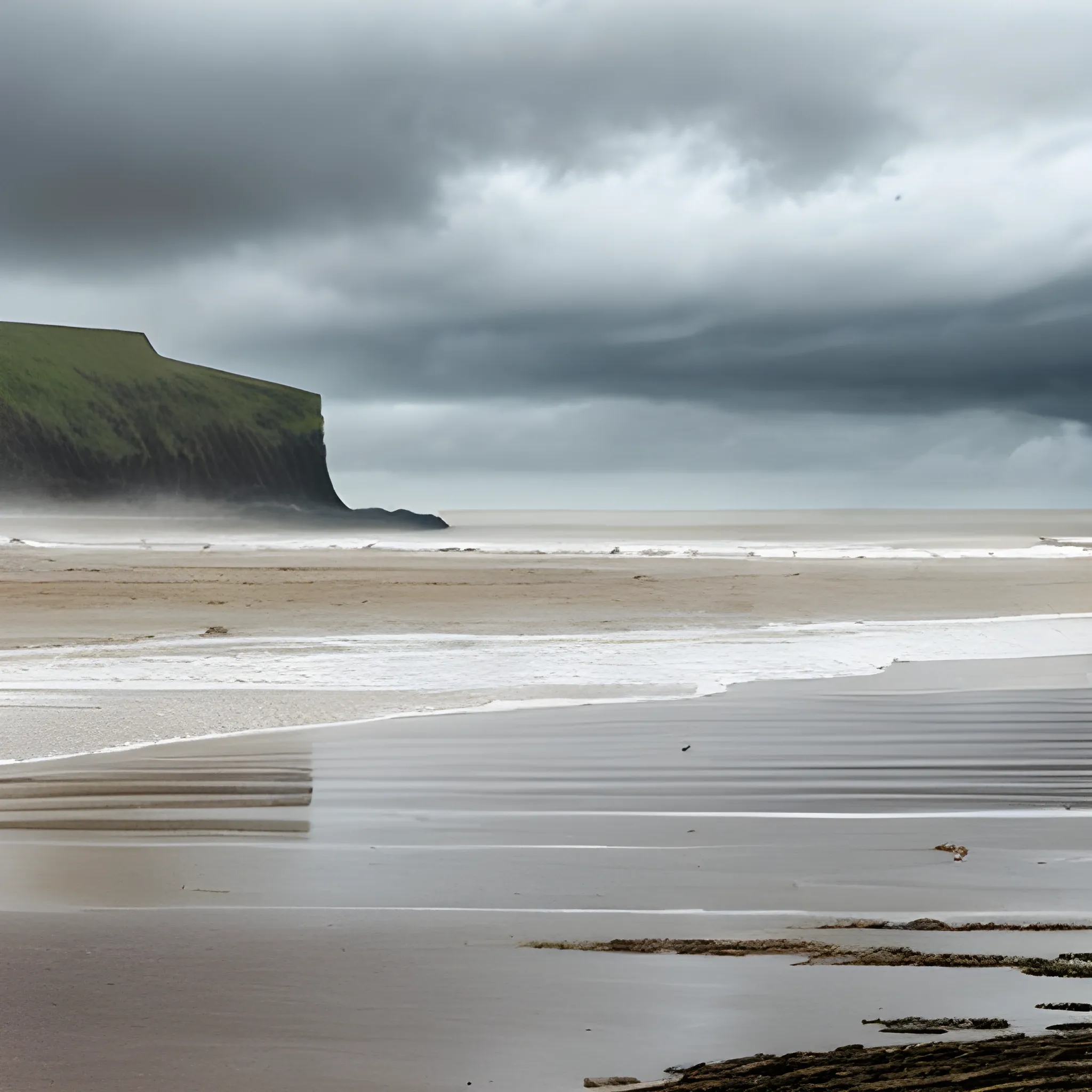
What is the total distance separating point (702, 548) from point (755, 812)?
57.9 metres

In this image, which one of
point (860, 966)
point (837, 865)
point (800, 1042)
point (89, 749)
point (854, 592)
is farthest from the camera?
point (854, 592)

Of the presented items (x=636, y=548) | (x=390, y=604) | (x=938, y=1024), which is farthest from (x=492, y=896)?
(x=636, y=548)

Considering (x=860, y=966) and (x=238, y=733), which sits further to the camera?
(x=238, y=733)

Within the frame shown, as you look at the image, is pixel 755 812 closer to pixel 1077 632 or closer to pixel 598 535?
pixel 1077 632

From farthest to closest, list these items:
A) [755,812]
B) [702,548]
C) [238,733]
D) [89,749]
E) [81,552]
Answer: [702,548], [81,552], [238,733], [89,749], [755,812]

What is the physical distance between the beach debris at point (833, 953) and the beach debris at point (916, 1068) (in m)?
0.83

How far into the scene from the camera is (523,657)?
18781 mm

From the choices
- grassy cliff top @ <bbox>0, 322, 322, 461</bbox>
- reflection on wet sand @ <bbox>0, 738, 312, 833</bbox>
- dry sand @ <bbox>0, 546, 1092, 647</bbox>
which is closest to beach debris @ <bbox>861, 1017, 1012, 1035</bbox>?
reflection on wet sand @ <bbox>0, 738, 312, 833</bbox>

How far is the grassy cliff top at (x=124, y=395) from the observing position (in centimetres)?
11744

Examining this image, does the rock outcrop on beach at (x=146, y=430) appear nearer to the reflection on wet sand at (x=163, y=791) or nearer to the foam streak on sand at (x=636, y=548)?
the foam streak on sand at (x=636, y=548)

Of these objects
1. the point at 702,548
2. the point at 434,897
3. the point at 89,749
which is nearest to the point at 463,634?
the point at 89,749

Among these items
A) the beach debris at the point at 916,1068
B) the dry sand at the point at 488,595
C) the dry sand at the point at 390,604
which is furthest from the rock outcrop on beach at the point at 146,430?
the beach debris at the point at 916,1068

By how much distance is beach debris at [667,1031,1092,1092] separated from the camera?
3.40 metres

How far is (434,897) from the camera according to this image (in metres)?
5.89
